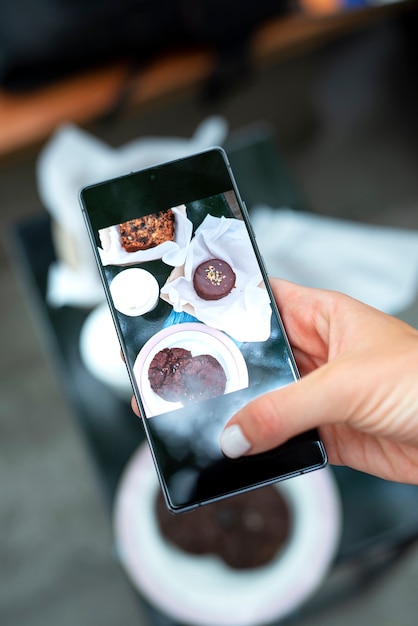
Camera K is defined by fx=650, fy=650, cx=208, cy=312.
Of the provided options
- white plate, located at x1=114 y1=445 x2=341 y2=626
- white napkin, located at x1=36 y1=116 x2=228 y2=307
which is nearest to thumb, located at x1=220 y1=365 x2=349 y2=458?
white plate, located at x1=114 y1=445 x2=341 y2=626

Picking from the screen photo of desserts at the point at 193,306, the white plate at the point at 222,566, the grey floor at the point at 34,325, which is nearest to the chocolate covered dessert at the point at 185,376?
the screen photo of desserts at the point at 193,306

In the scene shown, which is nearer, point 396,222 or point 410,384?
point 410,384

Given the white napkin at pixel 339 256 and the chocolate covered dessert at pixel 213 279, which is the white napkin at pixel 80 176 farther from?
the chocolate covered dessert at pixel 213 279

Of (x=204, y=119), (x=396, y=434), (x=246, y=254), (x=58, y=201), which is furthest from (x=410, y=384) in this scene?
(x=204, y=119)

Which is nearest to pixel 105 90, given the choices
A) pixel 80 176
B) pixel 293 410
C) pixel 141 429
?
pixel 80 176

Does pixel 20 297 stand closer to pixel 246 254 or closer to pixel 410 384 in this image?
pixel 246 254
